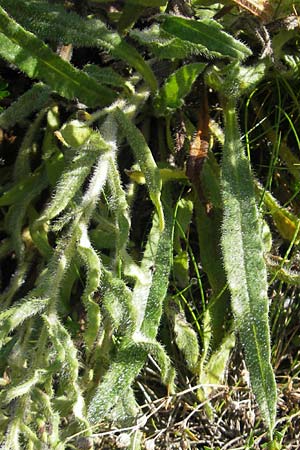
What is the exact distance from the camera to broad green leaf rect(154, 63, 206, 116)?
5.44ft

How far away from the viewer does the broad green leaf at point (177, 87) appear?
1658mm

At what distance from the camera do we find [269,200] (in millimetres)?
1754

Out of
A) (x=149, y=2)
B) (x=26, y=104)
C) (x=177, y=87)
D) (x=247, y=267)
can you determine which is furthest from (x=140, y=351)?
(x=149, y=2)

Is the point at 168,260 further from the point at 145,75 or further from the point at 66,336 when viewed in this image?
Result: the point at 145,75

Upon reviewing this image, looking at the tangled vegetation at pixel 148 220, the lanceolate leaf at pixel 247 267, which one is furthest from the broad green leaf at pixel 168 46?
the lanceolate leaf at pixel 247 267

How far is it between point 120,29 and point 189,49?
0.29m

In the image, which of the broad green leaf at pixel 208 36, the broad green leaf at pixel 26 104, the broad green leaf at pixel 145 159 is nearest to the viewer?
the broad green leaf at pixel 145 159

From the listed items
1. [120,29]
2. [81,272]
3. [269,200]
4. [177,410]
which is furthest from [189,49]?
[177,410]

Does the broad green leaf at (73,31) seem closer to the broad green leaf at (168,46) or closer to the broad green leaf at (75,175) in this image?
the broad green leaf at (168,46)

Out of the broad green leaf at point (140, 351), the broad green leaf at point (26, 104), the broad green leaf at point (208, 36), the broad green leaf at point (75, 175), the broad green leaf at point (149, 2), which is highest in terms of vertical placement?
the broad green leaf at point (149, 2)

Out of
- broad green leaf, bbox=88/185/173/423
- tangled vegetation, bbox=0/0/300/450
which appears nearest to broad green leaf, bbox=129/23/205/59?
tangled vegetation, bbox=0/0/300/450

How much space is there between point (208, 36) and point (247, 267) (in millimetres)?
566

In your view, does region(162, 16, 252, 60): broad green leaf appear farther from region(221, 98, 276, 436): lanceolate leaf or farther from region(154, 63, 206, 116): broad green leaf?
region(221, 98, 276, 436): lanceolate leaf

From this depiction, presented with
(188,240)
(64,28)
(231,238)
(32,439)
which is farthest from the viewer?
(188,240)
